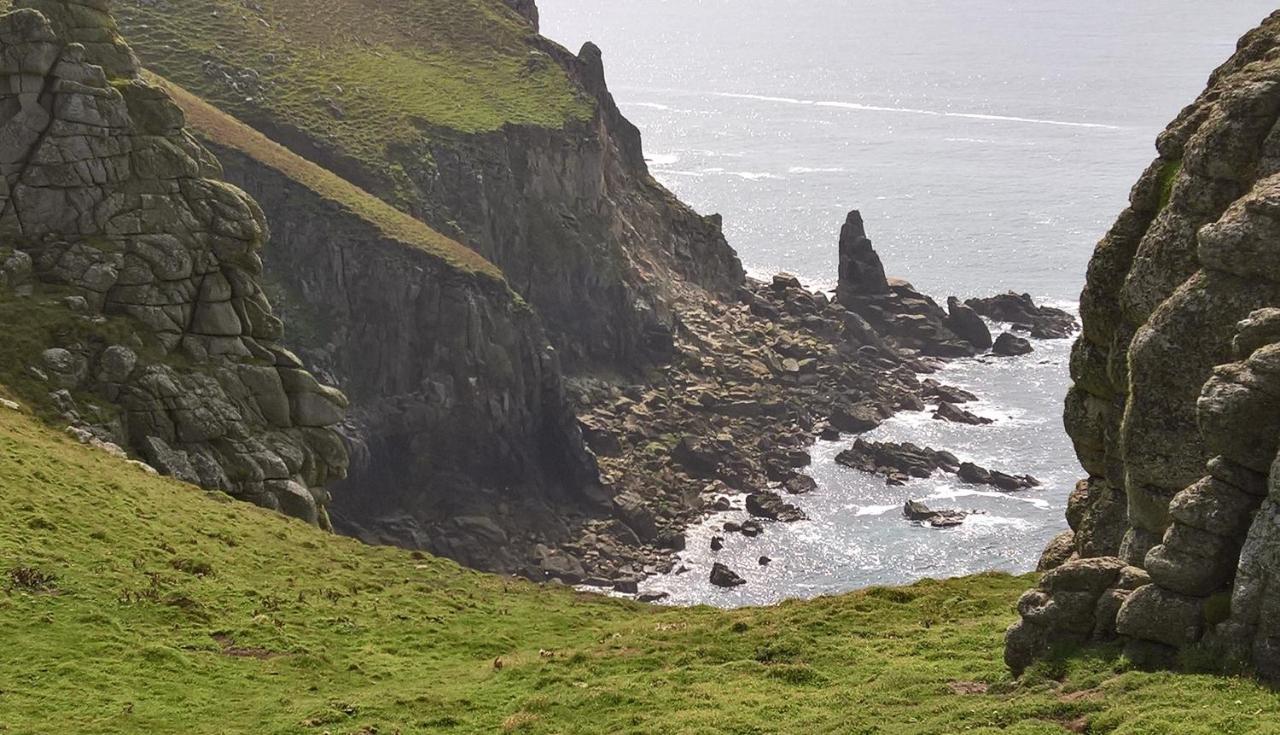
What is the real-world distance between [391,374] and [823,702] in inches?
3737

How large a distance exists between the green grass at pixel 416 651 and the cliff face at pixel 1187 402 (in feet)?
4.49

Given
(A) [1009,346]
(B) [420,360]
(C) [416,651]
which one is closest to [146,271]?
(C) [416,651]

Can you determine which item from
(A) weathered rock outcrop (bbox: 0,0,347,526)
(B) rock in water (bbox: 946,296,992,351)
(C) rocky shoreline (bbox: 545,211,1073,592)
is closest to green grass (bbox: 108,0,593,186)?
(C) rocky shoreline (bbox: 545,211,1073,592)

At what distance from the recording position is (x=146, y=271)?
65.1m

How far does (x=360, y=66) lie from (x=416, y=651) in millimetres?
127390

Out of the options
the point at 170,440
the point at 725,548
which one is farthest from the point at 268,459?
the point at 725,548

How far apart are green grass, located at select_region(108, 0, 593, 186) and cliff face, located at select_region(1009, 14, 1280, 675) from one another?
11364 cm

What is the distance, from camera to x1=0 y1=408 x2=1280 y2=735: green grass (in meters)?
32.6

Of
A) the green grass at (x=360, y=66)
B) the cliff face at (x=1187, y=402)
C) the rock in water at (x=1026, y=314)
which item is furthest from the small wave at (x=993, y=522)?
the cliff face at (x=1187, y=402)

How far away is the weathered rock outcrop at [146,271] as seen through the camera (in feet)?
205

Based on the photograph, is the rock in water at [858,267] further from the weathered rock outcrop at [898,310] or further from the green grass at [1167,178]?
the green grass at [1167,178]

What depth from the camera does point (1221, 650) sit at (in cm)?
2983

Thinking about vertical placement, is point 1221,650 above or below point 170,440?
above

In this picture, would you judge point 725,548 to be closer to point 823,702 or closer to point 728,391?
point 728,391
